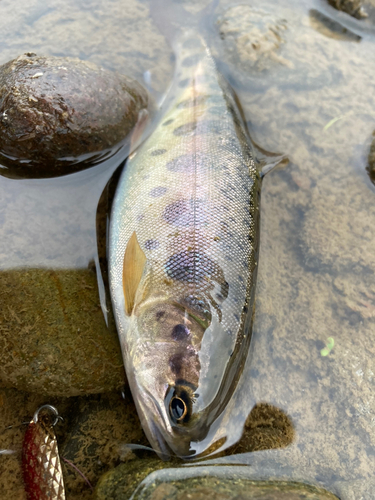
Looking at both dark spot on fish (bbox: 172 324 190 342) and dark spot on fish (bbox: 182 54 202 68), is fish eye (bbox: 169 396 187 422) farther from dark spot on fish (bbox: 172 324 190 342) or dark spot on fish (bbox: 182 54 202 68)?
dark spot on fish (bbox: 182 54 202 68)

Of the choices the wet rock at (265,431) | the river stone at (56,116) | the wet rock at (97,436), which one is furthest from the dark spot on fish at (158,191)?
the wet rock at (265,431)

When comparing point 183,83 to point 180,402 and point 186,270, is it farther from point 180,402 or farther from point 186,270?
point 180,402

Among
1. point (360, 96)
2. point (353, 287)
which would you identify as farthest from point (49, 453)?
point (360, 96)

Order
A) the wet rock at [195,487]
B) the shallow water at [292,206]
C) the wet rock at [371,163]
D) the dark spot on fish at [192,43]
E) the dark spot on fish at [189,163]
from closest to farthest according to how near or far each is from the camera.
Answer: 1. the wet rock at [195,487]
2. the shallow water at [292,206]
3. the dark spot on fish at [189,163]
4. the wet rock at [371,163]
5. the dark spot on fish at [192,43]

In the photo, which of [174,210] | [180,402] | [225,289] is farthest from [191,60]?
[180,402]

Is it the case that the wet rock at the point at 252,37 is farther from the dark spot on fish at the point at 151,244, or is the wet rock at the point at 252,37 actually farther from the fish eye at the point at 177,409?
the fish eye at the point at 177,409

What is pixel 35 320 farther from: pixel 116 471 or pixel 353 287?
pixel 353 287

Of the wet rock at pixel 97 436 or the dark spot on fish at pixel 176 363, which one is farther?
the wet rock at pixel 97 436
